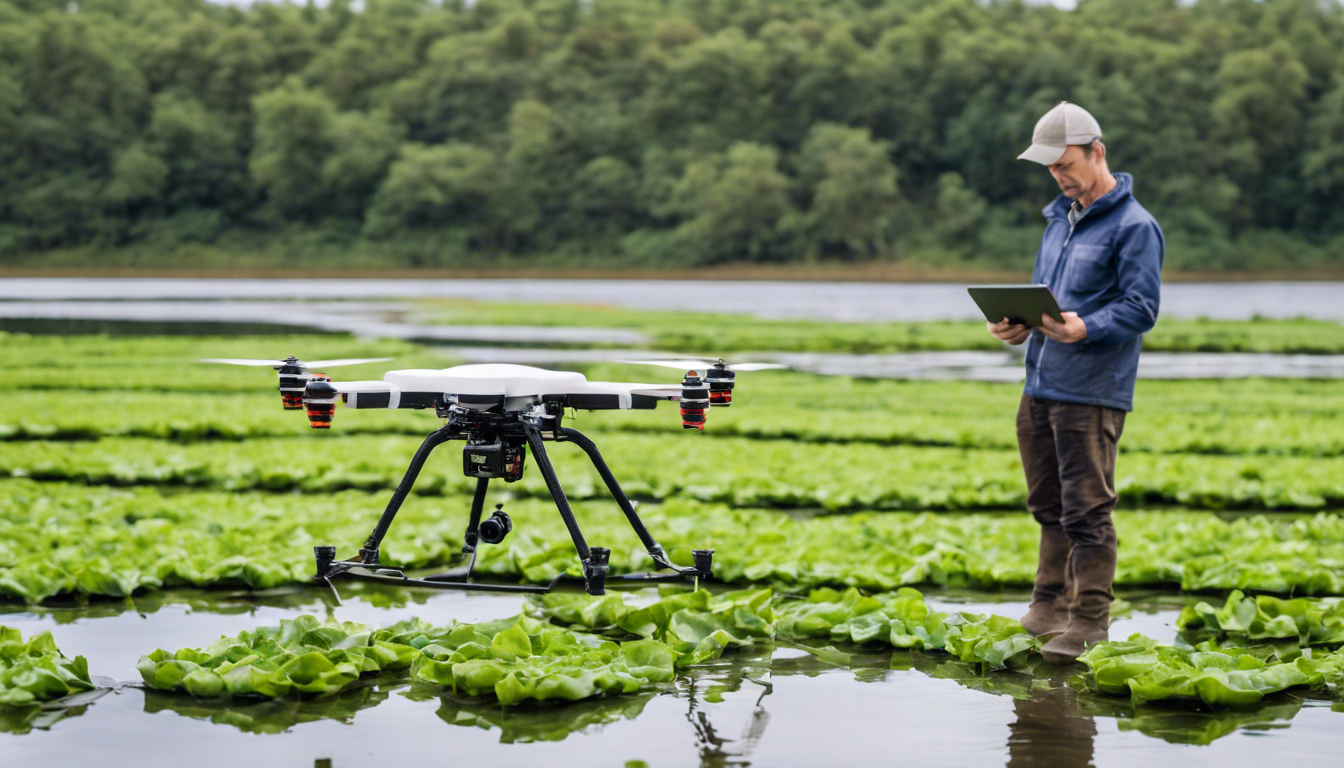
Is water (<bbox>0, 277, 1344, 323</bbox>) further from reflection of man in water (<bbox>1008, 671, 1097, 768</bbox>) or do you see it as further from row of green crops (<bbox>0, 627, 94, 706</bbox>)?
row of green crops (<bbox>0, 627, 94, 706</bbox>)

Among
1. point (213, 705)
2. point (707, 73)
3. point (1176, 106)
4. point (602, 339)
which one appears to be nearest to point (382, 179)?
point (707, 73)

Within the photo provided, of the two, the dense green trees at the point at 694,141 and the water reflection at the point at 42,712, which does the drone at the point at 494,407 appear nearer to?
the water reflection at the point at 42,712

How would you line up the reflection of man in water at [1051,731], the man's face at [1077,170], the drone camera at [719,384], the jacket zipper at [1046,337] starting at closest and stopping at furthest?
1. the drone camera at [719,384]
2. the reflection of man in water at [1051,731]
3. the man's face at [1077,170]
4. the jacket zipper at [1046,337]

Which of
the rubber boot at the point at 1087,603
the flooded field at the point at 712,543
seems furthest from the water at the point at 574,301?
the rubber boot at the point at 1087,603

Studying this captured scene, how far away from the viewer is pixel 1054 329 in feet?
17.0

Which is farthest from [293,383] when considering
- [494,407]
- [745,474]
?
[745,474]

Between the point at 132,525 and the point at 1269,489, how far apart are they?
9090 millimetres

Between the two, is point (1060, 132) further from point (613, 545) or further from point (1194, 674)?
point (613, 545)

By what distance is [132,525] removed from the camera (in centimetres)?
955

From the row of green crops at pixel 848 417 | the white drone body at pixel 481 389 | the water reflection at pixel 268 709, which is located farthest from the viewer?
the row of green crops at pixel 848 417

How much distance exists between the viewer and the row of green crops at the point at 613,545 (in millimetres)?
7566

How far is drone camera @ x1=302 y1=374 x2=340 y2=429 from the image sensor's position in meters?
3.67

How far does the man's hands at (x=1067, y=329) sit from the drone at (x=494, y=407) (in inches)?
67.5

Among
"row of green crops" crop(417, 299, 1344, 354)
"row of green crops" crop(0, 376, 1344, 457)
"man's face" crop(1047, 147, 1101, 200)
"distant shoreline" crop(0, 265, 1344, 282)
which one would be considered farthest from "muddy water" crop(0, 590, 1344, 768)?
"distant shoreline" crop(0, 265, 1344, 282)
